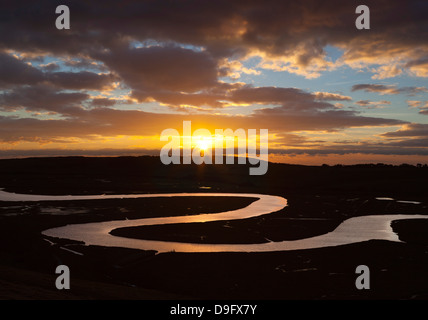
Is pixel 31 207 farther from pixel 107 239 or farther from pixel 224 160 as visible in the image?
pixel 224 160

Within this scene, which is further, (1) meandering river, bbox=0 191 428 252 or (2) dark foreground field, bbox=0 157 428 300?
(1) meandering river, bbox=0 191 428 252

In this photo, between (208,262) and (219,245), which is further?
(219,245)

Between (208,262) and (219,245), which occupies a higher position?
(208,262)

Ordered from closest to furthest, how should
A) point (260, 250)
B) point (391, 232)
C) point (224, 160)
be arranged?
point (260, 250) → point (391, 232) → point (224, 160)

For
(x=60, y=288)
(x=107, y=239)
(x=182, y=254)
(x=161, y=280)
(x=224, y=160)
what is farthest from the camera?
(x=224, y=160)

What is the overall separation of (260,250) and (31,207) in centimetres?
2285

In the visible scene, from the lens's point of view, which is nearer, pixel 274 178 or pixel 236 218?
pixel 236 218

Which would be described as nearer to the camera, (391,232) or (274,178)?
(391,232)

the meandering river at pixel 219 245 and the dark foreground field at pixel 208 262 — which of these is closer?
the dark foreground field at pixel 208 262

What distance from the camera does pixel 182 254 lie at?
55.3 feet

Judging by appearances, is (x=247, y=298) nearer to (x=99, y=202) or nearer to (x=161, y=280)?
(x=161, y=280)
